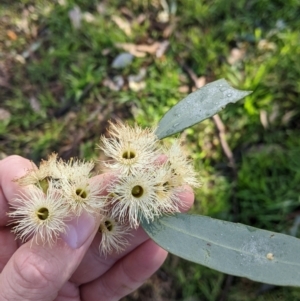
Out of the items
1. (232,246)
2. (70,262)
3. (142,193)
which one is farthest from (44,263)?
(232,246)

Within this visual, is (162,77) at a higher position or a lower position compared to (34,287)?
higher

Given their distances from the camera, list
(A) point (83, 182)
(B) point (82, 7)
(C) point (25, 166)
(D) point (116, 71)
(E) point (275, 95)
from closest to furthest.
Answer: (A) point (83, 182) → (C) point (25, 166) → (E) point (275, 95) → (D) point (116, 71) → (B) point (82, 7)

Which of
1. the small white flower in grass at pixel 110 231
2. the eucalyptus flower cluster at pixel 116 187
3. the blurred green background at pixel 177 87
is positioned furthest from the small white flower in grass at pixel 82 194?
the blurred green background at pixel 177 87

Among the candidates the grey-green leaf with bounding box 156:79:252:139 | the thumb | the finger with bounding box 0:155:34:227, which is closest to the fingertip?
the grey-green leaf with bounding box 156:79:252:139

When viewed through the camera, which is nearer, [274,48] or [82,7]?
[274,48]

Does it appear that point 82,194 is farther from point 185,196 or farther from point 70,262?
point 185,196

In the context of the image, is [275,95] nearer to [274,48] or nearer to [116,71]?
[274,48]

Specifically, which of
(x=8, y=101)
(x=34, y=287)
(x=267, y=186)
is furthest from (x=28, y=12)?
(x=34, y=287)
